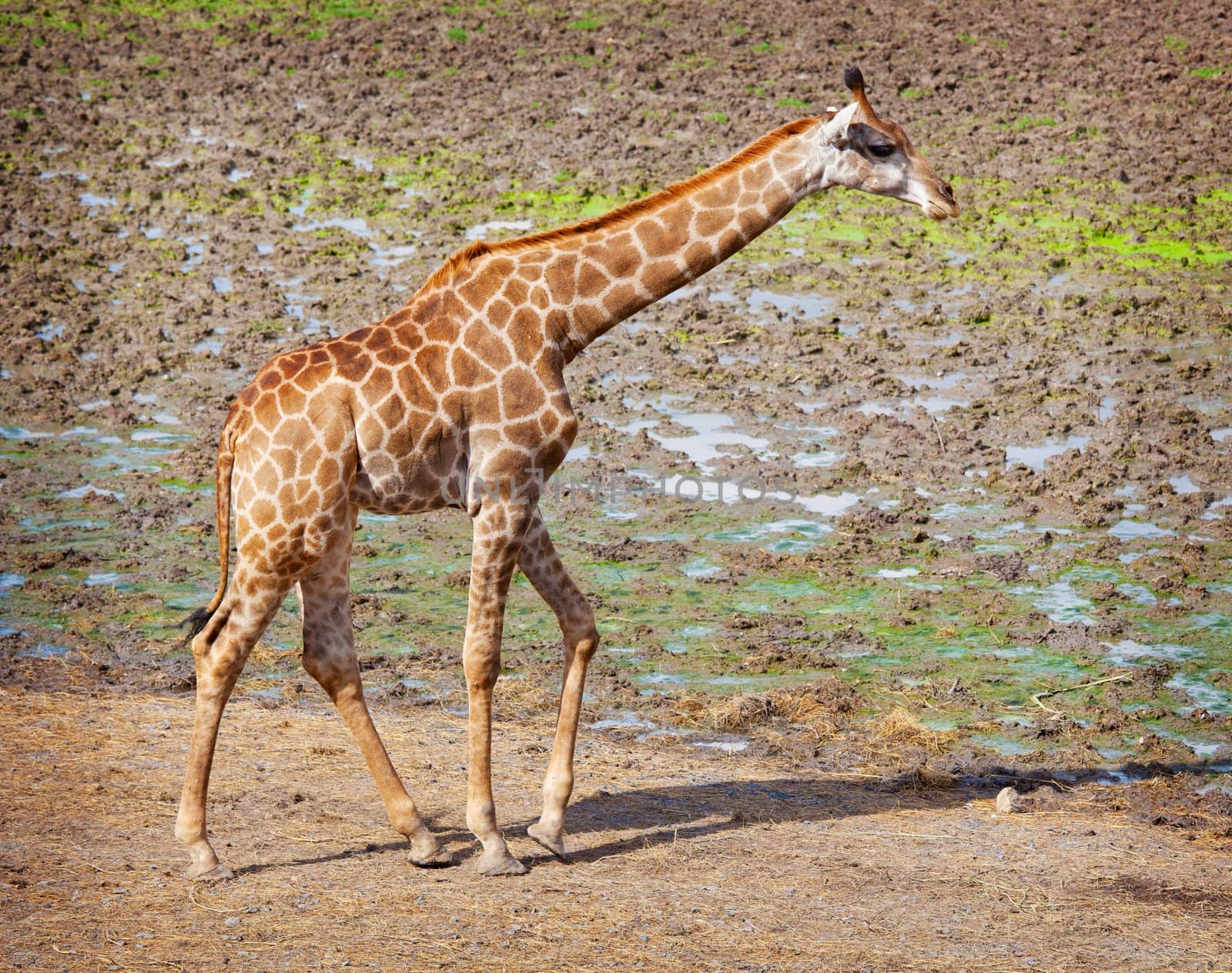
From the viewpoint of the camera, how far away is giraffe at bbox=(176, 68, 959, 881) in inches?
241

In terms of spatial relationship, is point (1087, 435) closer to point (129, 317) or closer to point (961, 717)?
point (961, 717)

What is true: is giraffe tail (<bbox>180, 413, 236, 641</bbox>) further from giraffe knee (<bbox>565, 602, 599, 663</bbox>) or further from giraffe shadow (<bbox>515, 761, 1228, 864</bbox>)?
giraffe shadow (<bbox>515, 761, 1228, 864</bbox>)

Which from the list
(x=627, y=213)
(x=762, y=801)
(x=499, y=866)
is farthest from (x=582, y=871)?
(x=627, y=213)

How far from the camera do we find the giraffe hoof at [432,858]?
6246mm

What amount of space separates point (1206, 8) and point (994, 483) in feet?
38.6

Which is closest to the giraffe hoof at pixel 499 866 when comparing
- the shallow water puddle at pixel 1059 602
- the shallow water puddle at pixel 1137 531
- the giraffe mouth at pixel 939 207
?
the giraffe mouth at pixel 939 207

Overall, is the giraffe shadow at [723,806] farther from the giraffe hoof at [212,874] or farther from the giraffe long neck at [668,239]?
the giraffe long neck at [668,239]

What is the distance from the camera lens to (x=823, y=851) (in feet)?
21.3

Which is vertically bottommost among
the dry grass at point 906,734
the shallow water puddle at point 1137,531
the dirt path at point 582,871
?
the dirt path at point 582,871

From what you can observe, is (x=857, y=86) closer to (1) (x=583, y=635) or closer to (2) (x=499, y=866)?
(1) (x=583, y=635)

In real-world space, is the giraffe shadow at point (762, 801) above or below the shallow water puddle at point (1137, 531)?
below

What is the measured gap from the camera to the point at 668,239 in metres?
6.53

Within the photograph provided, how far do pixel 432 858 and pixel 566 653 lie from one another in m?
1.09

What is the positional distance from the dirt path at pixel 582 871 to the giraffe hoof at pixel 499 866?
0.23ft
